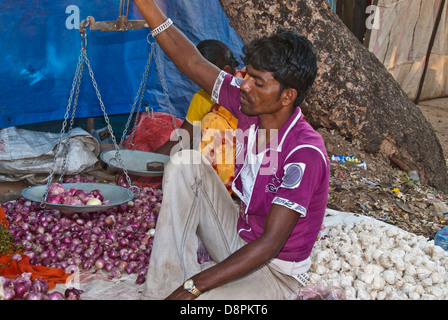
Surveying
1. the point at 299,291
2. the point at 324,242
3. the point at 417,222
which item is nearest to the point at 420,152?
the point at 417,222

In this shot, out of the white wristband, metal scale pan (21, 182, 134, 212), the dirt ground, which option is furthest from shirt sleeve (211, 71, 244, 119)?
the dirt ground

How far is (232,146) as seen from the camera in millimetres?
3189

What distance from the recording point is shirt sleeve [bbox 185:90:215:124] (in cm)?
335

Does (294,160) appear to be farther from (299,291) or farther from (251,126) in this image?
(299,291)

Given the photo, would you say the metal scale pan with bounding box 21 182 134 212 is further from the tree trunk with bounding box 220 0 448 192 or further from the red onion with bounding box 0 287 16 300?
the tree trunk with bounding box 220 0 448 192

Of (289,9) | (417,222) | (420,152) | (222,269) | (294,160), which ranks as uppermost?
(289,9)

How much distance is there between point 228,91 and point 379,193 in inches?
82.0

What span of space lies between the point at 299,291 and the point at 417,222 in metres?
1.88

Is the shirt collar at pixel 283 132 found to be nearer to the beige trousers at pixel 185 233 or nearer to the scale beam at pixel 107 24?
the beige trousers at pixel 185 233

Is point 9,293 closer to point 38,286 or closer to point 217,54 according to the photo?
point 38,286

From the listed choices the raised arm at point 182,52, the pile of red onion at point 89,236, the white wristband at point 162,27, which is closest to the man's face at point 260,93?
the raised arm at point 182,52

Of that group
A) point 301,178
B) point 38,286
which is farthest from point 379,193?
point 38,286

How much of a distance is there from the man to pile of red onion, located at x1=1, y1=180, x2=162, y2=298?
49cm

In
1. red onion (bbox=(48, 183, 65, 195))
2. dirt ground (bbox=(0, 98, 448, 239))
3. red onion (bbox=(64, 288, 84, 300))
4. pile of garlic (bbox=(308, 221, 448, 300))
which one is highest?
red onion (bbox=(48, 183, 65, 195))
